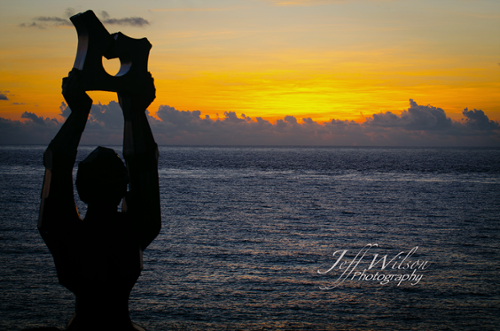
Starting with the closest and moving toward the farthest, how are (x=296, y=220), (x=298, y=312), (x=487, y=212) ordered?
(x=298, y=312), (x=296, y=220), (x=487, y=212)

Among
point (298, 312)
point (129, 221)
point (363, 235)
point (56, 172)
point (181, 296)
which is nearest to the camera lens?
point (56, 172)

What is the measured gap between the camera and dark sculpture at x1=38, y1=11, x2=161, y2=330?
4.15 metres

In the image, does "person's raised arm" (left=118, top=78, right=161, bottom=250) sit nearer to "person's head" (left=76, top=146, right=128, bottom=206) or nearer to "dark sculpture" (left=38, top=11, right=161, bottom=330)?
"dark sculpture" (left=38, top=11, right=161, bottom=330)

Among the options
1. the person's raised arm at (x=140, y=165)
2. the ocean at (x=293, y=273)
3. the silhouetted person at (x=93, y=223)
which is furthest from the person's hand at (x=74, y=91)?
the ocean at (x=293, y=273)

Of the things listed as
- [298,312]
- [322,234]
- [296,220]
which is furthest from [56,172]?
[296,220]

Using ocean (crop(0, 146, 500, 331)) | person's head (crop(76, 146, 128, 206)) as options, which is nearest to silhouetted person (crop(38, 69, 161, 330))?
person's head (crop(76, 146, 128, 206))

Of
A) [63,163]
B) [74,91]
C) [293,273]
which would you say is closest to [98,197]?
[63,163]

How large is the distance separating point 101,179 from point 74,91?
94 cm

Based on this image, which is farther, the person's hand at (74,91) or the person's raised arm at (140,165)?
the person's raised arm at (140,165)

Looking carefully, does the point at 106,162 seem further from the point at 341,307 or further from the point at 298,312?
the point at 341,307

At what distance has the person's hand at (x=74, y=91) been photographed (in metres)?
4.11

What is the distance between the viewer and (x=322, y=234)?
2850 centimetres

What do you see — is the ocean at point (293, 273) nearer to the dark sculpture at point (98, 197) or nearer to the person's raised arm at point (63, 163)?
the dark sculpture at point (98, 197)

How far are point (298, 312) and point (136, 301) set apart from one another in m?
6.32
